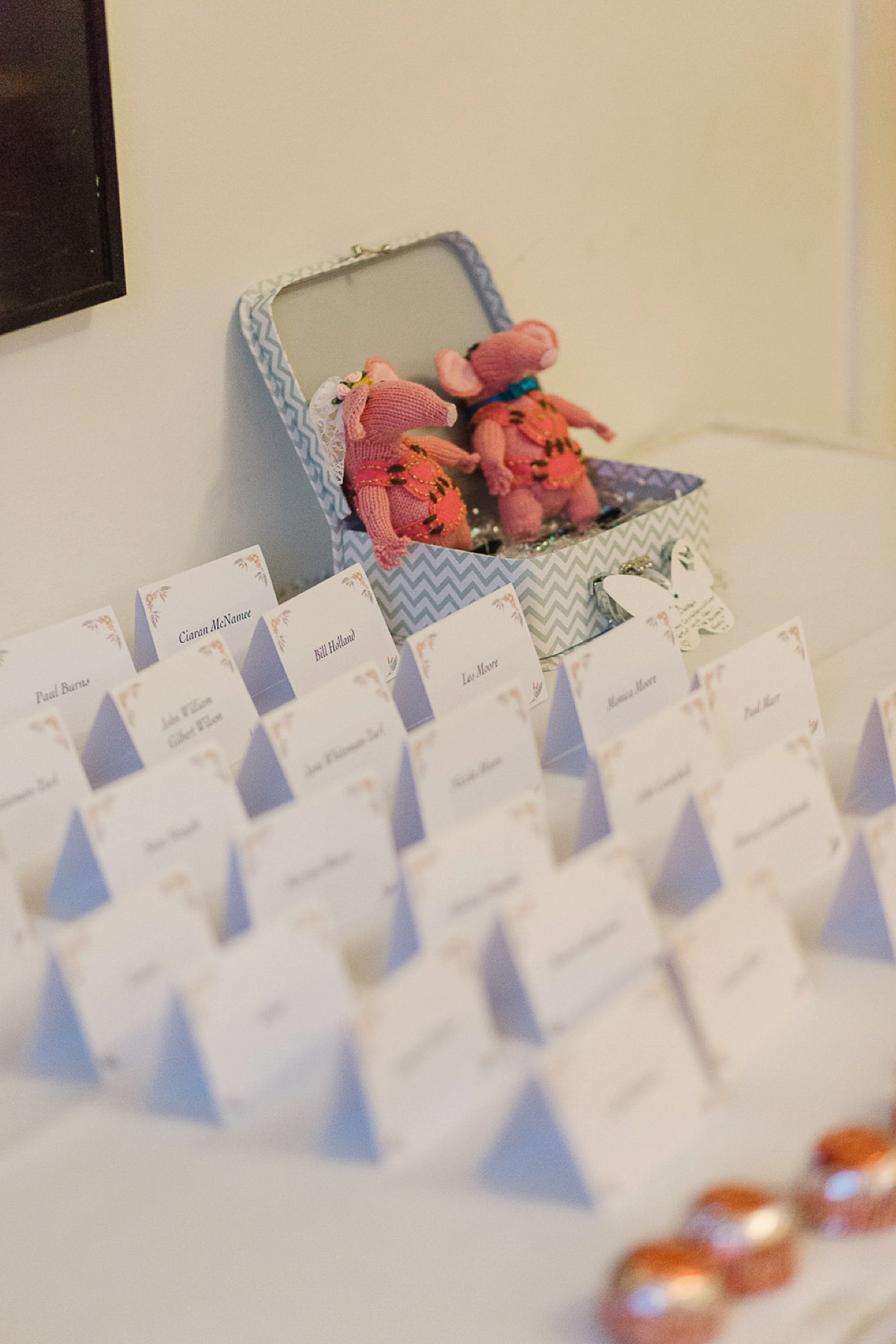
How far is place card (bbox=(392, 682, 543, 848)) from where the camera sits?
4.56ft

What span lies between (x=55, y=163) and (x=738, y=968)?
1142 mm

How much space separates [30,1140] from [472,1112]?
1.08 feet

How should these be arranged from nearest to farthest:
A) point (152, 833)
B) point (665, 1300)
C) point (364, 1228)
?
point (665, 1300), point (364, 1228), point (152, 833)

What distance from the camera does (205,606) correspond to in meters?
1.76

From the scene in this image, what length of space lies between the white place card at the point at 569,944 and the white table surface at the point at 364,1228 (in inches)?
3.7

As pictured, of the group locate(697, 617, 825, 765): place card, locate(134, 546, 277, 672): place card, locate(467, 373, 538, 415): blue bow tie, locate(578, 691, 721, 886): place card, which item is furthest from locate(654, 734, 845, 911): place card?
locate(467, 373, 538, 415): blue bow tie

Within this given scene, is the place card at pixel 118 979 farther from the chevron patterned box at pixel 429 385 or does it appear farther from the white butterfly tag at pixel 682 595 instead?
the white butterfly tag at pixel 682 595

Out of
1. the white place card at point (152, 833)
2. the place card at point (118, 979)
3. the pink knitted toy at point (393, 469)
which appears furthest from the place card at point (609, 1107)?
the pink knitted toy at point (393, 469)

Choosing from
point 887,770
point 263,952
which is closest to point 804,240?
point 887,770

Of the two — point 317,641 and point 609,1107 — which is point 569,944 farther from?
point 317,641

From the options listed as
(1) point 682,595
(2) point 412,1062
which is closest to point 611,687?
(1) point 682,595

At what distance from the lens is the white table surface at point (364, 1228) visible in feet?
3.05

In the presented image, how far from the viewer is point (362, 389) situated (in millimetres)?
1815

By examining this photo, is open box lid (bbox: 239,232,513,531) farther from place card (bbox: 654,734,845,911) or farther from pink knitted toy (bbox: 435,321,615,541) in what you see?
place card (bbox: 654,734,845,911)
